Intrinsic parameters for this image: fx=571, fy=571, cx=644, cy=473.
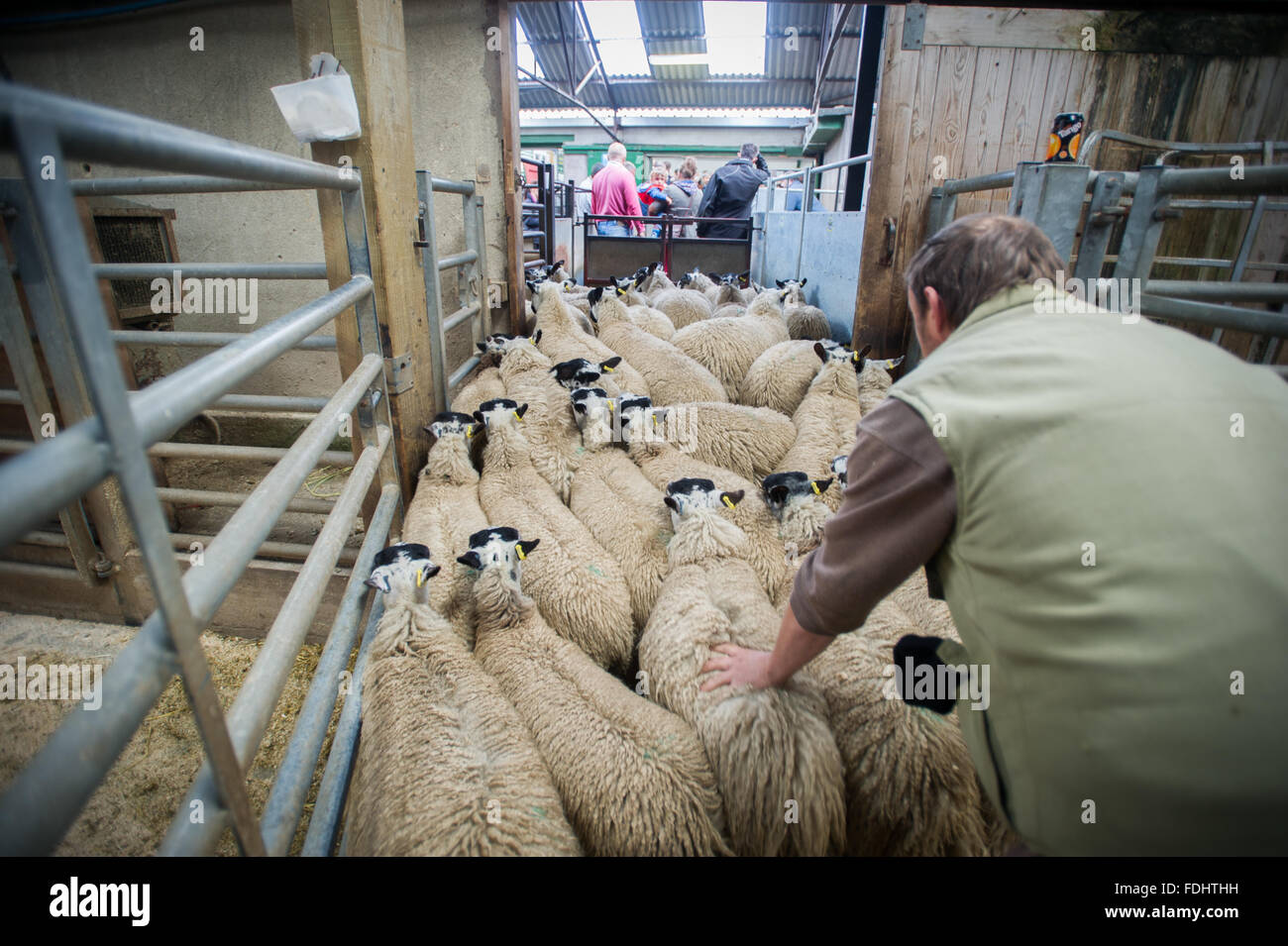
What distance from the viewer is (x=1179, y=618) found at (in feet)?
2.74

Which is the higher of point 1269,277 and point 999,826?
point 1269,277

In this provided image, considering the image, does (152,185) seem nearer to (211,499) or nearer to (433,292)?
(433,292)

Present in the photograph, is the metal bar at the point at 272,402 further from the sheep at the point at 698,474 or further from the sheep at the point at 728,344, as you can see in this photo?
the sheep at the point at 728,344

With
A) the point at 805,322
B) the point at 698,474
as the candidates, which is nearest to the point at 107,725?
the point at 698,474

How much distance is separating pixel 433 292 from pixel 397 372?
32.5 inches

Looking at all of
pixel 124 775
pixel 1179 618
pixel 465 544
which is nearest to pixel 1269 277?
pixel 1179 618

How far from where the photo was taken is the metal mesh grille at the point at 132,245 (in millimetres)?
3248

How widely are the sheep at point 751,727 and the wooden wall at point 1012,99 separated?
308 centimetres

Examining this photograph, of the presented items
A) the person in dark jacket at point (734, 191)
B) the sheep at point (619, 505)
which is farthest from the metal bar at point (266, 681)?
the person in dark jacket at point (734, 191)

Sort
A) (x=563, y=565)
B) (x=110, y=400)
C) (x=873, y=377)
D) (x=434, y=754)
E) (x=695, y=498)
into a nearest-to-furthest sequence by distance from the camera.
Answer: (x=110, y=400)
(x=434, y=754)
(x=563, y=565)
(x=695, y=498)
(x=873, y=377)

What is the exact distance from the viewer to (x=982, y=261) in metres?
1.20
